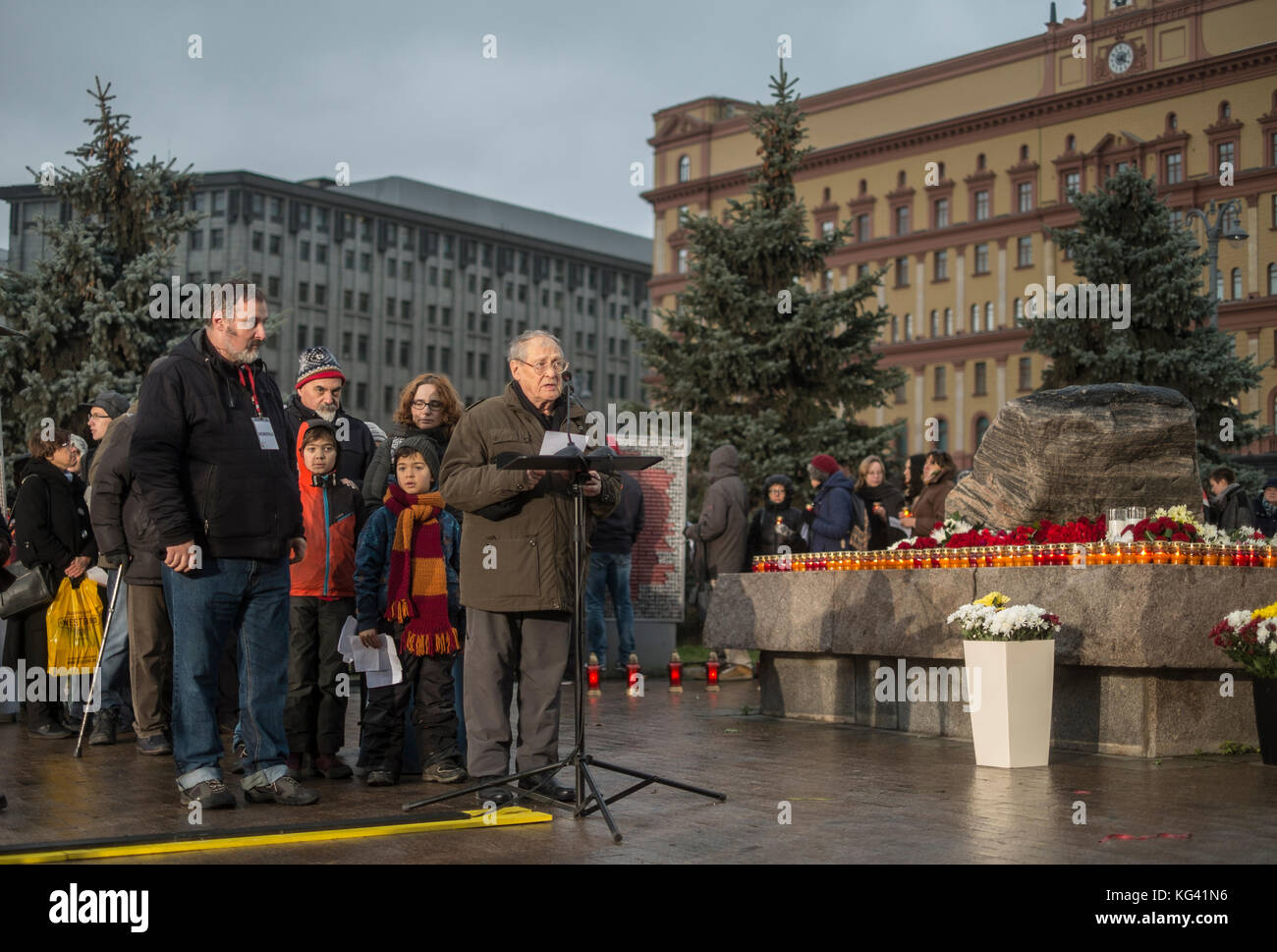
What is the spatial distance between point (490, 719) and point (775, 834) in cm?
154

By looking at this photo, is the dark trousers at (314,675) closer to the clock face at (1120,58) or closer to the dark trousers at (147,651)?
the dark trousers at (147,651)

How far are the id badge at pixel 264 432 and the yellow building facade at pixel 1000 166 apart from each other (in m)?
62.3

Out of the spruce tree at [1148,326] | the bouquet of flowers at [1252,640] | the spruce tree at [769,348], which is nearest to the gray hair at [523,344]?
the bouquet of flowers at [1252,640]

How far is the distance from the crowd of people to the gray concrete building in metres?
88.4

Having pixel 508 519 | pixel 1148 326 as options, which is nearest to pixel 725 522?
pixel 508 519

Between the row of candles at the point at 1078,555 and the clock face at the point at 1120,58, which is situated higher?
the clock face at the point at 1120,58

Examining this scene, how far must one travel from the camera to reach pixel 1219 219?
31.8 metres

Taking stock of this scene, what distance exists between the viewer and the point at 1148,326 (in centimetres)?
3678

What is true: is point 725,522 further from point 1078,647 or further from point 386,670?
point 386,670

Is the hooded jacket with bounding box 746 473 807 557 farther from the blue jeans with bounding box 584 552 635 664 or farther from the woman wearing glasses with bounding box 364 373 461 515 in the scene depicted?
the woman wearing glasses with bounding box 364 373 461 515

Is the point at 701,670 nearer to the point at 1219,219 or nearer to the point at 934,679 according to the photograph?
the point at 934,679

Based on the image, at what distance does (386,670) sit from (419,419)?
4.42ft

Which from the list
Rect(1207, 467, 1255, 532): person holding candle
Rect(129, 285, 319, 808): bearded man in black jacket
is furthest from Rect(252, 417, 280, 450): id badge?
Rect(1207, 467, 1255, 532): person holding candle

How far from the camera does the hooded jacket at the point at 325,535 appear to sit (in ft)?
29.0
